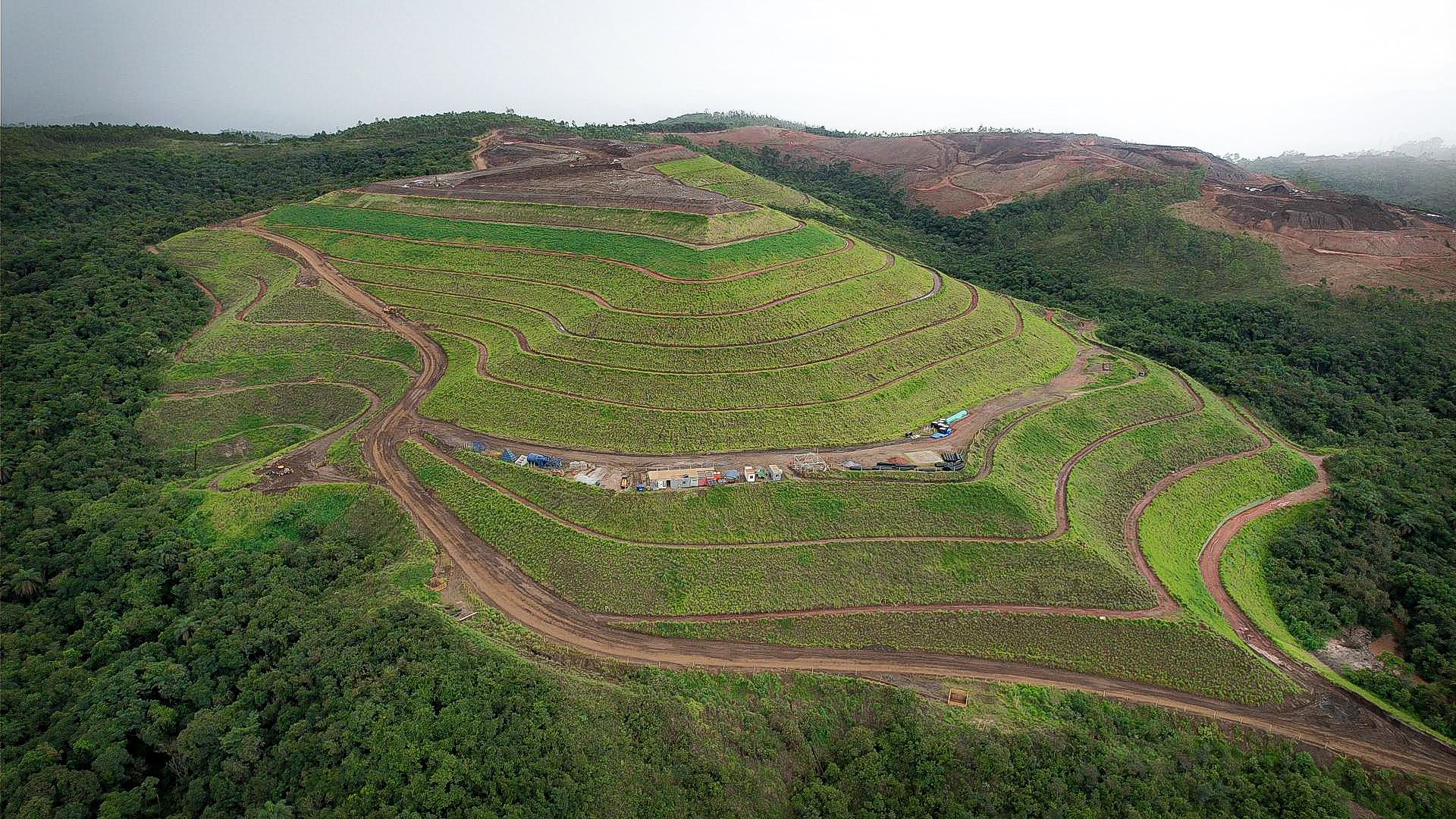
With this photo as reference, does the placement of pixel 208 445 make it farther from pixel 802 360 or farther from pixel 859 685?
pixel 859 685

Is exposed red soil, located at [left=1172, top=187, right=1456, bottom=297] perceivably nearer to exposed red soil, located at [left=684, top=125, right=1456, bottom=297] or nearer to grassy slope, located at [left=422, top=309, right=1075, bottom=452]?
exposed red soil, located at [left=684, top=125, right=1456, bottom=297]

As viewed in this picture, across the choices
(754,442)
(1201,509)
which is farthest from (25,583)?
(1201,509)

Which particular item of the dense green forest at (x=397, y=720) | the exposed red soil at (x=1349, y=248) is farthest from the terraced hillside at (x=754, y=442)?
the exposed red soil at (x=1349, y=248)

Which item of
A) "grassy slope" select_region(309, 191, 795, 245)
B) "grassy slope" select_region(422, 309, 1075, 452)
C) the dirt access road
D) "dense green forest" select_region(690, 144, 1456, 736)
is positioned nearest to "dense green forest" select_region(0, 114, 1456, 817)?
the dirt access road

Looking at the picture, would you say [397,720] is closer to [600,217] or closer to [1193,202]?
[600,217]

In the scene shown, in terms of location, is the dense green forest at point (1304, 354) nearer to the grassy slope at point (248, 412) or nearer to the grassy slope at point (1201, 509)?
the grassy slope at point (1201, 509)

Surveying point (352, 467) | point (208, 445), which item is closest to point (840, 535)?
point (352, 467)
